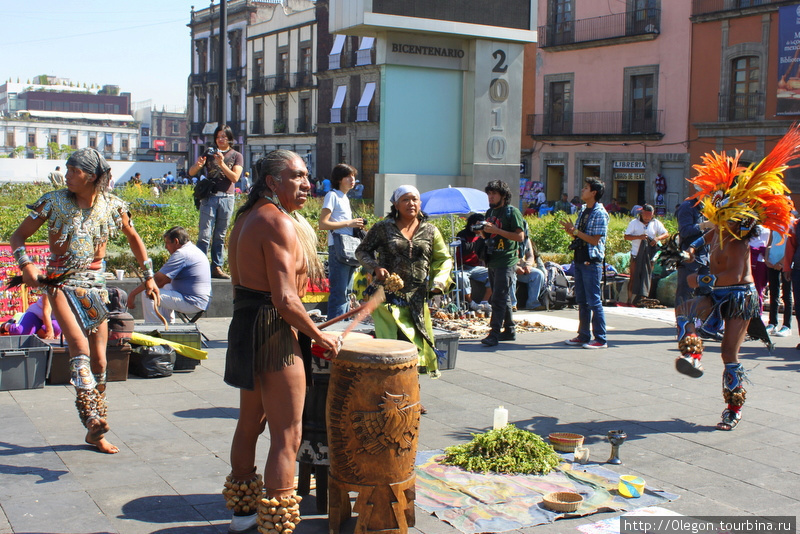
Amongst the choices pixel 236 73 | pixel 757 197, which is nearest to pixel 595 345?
pixel 757 197

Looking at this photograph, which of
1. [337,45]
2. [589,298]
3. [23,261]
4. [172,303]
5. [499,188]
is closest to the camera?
[23,261]

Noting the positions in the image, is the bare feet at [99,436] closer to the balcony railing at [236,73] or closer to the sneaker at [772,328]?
the sneaker at [772,328]

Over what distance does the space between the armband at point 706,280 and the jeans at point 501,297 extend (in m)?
3.06

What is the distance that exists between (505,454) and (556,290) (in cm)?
797

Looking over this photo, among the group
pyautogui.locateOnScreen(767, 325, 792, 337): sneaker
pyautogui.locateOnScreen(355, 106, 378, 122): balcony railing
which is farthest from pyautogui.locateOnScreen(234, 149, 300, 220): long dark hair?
pyautogui.locateOnScreen(355, 106, 378, 122): balcony railing

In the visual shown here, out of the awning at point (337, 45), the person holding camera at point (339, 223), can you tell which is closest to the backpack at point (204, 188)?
the person holding camera at point (339, 223)

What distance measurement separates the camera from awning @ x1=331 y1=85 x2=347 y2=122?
48.7 metres

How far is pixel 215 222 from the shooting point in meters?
11.5

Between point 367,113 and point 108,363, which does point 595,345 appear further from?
point 367,113

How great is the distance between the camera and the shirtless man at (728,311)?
6426 millimetres

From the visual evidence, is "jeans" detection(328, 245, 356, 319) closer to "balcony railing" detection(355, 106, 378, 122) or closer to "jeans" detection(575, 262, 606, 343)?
"jeans" detection(575, 262, 606, 343)

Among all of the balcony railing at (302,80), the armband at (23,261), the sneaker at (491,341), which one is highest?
the balcony railing at (302,80)

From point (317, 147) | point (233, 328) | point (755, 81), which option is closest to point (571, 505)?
point (233, 328)

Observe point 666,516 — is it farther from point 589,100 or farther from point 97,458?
point 589,100
